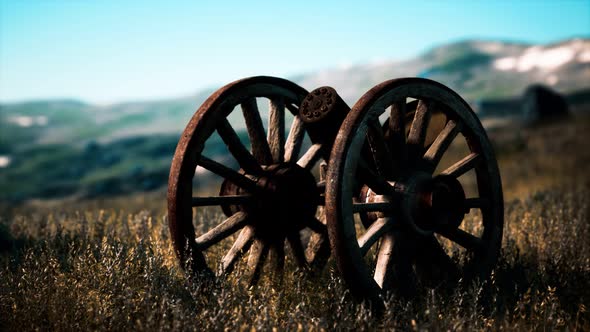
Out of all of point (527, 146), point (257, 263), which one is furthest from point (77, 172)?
point (257, 263)

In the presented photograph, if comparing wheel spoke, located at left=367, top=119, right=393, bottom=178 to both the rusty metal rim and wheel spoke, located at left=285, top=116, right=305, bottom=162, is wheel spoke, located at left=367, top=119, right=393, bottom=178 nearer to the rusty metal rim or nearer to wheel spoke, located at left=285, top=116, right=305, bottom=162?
wheel spoke, located at left=285, top=116, right=305, bottom=162

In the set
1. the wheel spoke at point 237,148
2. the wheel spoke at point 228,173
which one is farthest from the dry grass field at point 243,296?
the wheel spoke at point 237,148

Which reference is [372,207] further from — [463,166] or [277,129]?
[277,129]

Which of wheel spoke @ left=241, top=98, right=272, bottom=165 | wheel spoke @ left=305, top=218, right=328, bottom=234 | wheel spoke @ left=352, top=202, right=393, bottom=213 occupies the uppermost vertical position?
wheel spoke @ left=241, top=98, right=272, bottom=165

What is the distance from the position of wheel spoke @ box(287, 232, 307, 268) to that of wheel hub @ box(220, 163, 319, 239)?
0.11m

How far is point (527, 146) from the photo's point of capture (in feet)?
81.6

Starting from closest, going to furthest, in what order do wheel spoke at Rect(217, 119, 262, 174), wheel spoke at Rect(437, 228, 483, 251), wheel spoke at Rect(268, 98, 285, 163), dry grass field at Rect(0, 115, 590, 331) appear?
dry grass field at Rect(0, 115, 590, 331) → wheel spoke at Rect(217, 119, 262, 174) → wheel spoke at Rect(437, 228, 483, 251) → wheel spoke at Rect(268, 98, 285, 163)

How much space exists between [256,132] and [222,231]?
3.20 feet

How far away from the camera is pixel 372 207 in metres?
3.75

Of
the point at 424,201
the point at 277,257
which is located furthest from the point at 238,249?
the point at 424,201

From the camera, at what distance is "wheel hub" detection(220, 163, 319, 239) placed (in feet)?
13.7

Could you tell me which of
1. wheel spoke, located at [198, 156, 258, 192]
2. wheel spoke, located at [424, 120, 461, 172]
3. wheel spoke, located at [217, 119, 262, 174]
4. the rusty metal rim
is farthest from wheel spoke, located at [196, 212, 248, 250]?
wheel spoke, located at [424, 120, 461, 172]

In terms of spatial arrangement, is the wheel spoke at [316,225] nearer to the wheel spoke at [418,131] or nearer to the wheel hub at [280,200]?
the wheel hub at [280,200]

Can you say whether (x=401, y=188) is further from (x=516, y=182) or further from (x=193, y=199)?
(x=516, y=182)
